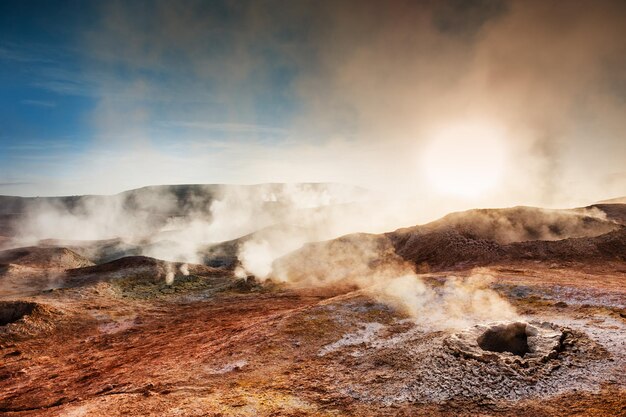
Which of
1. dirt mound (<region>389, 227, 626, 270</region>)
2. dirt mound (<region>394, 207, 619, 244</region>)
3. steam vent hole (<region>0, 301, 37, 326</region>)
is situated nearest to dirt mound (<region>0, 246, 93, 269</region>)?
steam vent hole (<region>0, 301, 37, 326</region>)

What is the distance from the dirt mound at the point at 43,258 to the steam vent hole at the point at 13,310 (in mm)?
31249

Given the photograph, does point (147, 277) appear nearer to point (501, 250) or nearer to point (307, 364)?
point (307, 364)

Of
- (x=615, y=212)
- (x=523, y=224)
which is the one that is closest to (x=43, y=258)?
(x=523, y=224)

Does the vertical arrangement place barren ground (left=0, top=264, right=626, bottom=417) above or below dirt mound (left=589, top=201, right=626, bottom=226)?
below

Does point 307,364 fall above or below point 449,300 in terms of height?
below

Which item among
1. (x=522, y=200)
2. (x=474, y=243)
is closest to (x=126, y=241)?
(x=474, y=243)

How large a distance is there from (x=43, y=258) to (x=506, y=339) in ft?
227

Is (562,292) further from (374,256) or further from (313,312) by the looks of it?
(374,256)

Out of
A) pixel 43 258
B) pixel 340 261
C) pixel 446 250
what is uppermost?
pixel 446 250

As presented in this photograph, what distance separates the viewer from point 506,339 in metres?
15.7

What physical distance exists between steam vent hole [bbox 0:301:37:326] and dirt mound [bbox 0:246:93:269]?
3125 cm

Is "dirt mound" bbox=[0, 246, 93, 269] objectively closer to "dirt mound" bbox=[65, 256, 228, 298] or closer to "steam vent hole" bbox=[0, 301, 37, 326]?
"dirt mound" bbox=[65, 256, 228, 298]

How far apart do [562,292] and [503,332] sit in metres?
8.43

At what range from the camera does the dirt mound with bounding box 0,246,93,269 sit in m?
55.5
